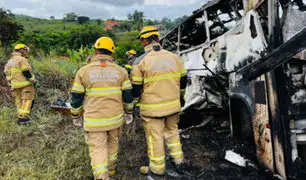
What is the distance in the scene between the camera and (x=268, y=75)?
2.38 metres

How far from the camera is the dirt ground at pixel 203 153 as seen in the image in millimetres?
3004

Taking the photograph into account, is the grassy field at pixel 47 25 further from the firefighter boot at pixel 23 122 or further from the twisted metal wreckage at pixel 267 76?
the twisted metal wreckage at pixel 267 76

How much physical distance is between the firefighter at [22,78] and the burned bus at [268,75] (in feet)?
10.9

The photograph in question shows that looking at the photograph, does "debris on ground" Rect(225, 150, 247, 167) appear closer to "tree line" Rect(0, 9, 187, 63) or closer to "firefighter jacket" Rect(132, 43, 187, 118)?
"firefighter jacket" Rect(132, 43, 187, 118)

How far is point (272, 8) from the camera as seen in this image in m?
2.30

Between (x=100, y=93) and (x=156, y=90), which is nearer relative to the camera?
(x=100, y=93)

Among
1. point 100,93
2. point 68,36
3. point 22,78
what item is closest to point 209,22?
point 100,93

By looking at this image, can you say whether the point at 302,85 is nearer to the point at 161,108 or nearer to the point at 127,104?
the point at 161,108

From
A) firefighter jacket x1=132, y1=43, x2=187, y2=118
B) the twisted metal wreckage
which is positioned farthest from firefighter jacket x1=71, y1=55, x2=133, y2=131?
the twisted metal wreckage

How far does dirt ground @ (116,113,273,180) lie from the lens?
3004mm

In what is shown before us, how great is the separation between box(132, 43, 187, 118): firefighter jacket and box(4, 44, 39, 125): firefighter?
293 centimetres

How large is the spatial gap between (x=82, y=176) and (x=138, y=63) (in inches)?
57.6

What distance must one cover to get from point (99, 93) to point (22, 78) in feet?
9.66

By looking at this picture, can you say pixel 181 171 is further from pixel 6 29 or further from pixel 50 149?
pixel 6 29
